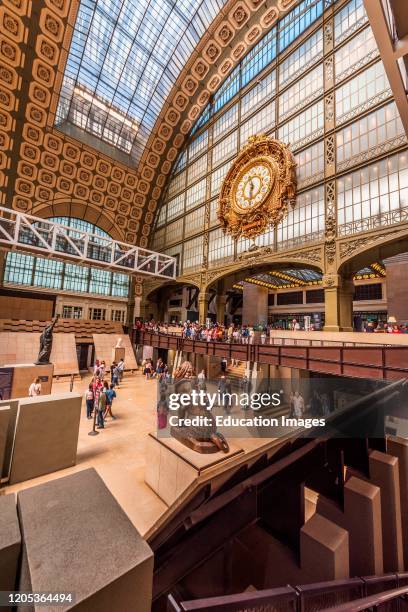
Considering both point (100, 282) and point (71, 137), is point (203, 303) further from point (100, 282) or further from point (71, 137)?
point (71, 137)

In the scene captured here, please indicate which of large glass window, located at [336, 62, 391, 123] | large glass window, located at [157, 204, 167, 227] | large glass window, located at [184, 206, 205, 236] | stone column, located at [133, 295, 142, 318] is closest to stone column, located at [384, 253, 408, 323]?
large glass window, located at [336, 62, 391, 123]

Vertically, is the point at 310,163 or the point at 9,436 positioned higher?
the point at 310,163

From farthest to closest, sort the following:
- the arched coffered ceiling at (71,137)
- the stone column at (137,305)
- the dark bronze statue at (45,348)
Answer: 1. the stone column at (137,305)
2. the arched coffered ceiling at (71,137)
3. the dark bronze statue at (45,348)

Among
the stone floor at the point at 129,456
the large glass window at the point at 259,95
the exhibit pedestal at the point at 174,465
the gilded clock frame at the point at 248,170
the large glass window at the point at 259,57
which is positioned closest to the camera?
the exhibit pedestal at the point at 174,465

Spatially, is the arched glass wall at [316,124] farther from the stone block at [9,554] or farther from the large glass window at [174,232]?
the stone block at [9,554]

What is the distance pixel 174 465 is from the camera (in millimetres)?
4914

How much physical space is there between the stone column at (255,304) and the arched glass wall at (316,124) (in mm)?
11655

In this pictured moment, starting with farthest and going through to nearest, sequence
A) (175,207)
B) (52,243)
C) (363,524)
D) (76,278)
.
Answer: (175,207) → (76,278) → (52,243) → (363,524)

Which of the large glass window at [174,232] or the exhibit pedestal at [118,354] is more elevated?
the large glass window at [174,232]

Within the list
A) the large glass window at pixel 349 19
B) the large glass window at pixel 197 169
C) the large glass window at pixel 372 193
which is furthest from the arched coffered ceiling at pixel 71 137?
the large glass window at pixel 372 193

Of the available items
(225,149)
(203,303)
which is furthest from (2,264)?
(225,149)

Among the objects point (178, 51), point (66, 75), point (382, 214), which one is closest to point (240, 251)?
point (382, 214)

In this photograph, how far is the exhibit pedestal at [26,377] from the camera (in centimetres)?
1070

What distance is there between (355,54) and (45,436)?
79.3ft
